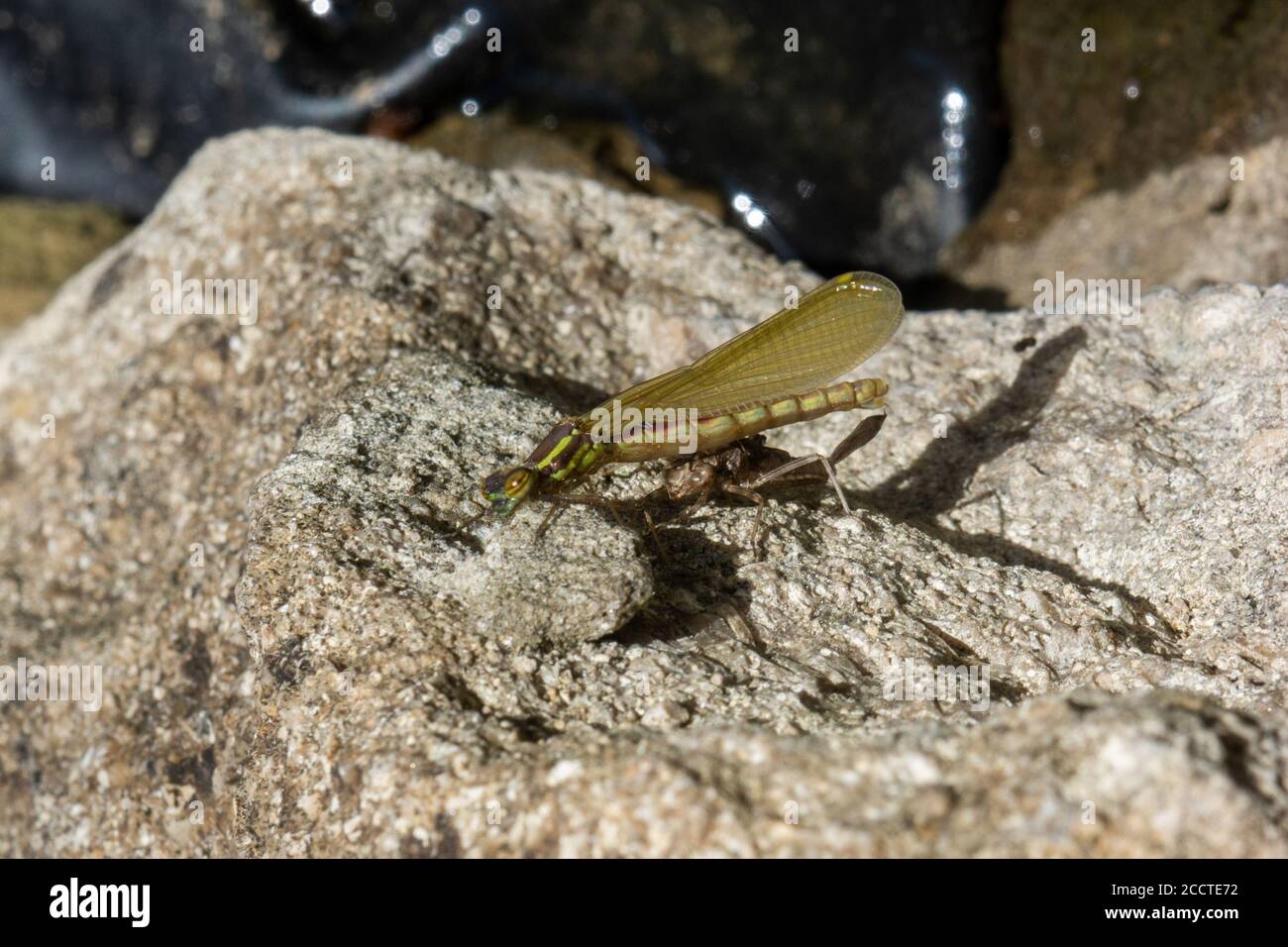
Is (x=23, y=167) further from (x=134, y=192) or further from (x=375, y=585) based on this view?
(x=375, y=585)

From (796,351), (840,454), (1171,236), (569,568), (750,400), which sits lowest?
(569,568)

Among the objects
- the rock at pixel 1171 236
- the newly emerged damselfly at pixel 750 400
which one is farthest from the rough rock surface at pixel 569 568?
the rock at pixel 1171 236

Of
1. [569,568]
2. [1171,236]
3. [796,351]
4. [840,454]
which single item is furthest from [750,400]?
[1171,236]

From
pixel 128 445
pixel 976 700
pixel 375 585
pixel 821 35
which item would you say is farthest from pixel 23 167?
pixel 976 700

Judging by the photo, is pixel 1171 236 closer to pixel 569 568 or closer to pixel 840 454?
pixel 840 454

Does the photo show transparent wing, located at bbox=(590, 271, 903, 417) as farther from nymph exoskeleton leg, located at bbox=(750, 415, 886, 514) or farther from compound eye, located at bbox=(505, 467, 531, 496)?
compound eye, located at bbox=(505, 467, 531, 496)
